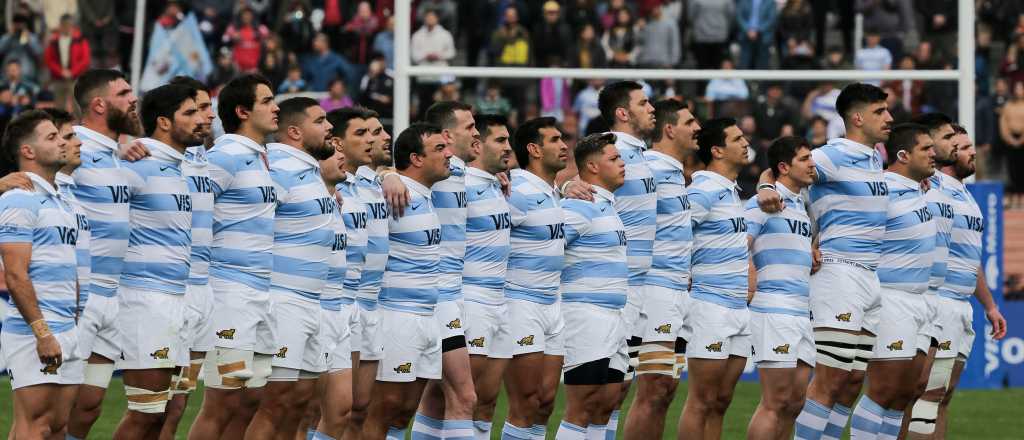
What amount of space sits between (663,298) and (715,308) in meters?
0.35

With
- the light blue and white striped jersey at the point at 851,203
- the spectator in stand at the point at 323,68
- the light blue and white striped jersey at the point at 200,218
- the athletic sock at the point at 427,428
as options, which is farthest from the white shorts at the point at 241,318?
the spectator in stand at the point at 323,68

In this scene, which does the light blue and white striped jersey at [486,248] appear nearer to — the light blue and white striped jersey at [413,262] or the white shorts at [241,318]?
the light blue and white striped jersey at [413,262]

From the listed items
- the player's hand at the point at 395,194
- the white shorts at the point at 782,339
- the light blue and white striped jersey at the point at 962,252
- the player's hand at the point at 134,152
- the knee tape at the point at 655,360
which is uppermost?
the player's hand at the point at 134,152

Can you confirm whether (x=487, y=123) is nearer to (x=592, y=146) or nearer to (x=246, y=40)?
(x=592, y=146)

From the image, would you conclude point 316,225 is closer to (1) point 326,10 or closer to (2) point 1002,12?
(1) point 326,10

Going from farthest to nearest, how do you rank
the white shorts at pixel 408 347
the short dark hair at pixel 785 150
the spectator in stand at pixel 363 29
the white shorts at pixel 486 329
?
the spectator in stand at pixel 363 29 → the short dark hair at pixel 785 150 → the white shorts at pixel 486 329 → the white shorts at pixel 408 347

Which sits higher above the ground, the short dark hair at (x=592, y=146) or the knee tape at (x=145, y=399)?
the short dark hair at (x=592, y=146)

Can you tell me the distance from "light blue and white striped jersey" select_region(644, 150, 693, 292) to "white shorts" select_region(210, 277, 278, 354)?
3.07 meters

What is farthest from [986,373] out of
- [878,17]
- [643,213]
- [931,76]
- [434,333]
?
[434,333]

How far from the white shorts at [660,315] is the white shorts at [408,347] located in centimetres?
172

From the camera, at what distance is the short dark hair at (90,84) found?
382 inches

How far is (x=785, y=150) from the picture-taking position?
12.2m

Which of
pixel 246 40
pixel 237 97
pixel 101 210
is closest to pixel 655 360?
pixel 237 97

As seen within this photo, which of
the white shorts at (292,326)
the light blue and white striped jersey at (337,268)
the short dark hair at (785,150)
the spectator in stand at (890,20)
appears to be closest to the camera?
the white shorts at (292,326)
